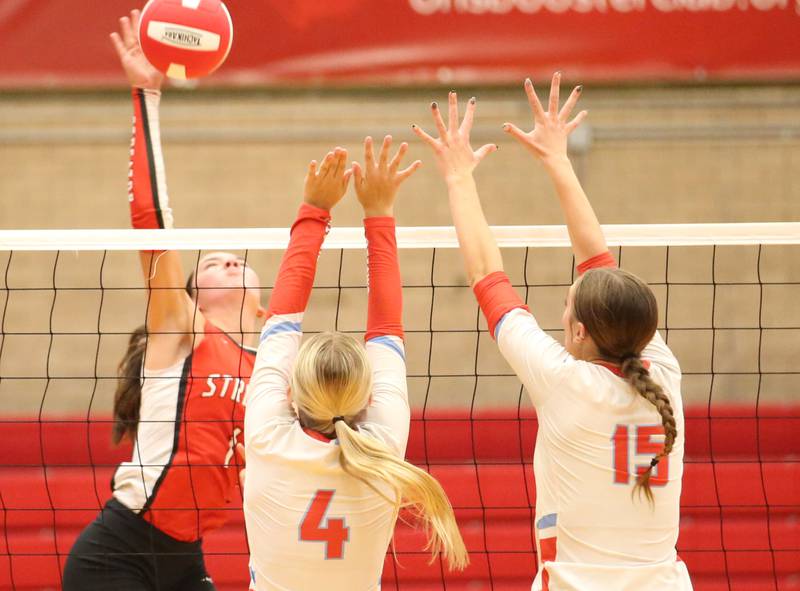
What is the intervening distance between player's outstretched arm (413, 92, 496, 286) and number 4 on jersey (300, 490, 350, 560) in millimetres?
683

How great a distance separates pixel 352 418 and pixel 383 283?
1.46 feet

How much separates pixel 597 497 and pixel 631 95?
5.87m

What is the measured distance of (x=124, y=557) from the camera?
3328 millimetres

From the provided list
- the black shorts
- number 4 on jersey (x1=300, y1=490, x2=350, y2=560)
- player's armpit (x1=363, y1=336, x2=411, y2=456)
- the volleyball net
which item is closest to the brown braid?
player's armpit (x1=363, y1=336, x2=411, y2=456)

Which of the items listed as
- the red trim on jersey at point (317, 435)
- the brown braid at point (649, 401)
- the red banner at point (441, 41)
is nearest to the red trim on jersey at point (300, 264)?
the red trim on jersey at point (317, 435)

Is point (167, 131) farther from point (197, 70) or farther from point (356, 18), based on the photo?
point (197, 70)

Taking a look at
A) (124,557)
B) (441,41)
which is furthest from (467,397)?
(124,557)

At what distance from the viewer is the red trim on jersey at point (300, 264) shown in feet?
8.00

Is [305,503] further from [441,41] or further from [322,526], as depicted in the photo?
[441,41]

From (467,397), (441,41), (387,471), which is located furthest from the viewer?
(467,397)

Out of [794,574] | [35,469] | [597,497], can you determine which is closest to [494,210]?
[794,574]

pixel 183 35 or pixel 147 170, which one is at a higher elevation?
pixel 183 35

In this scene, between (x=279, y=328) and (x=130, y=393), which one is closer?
(x=279, y=328)

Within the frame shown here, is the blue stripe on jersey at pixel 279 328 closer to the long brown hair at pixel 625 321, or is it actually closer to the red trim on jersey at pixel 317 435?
the red trim on jersey at pixel 317 435
